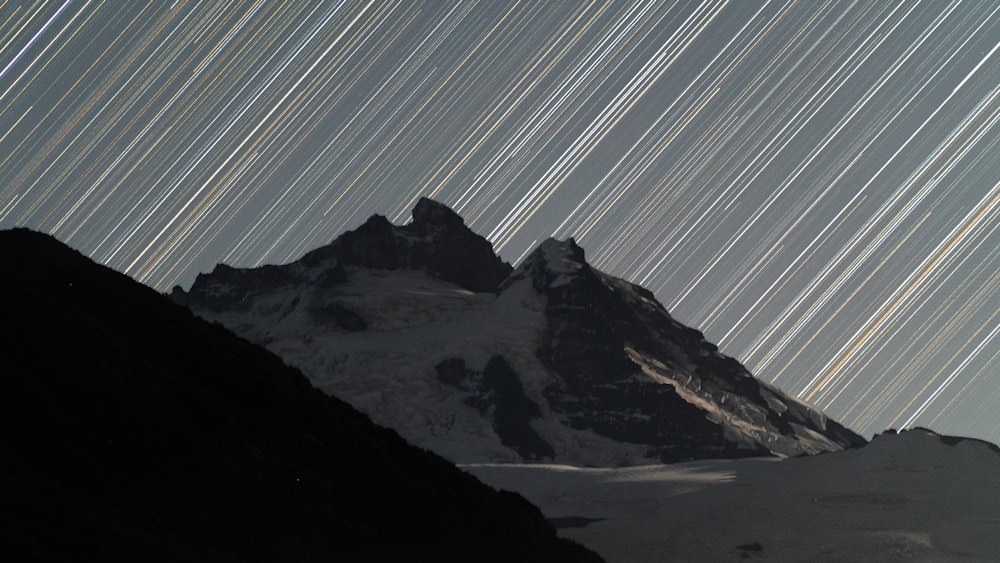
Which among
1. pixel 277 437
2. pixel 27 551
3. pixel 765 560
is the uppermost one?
pixel 765 560

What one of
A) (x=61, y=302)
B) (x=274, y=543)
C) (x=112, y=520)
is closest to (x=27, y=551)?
(x=112, y=520)

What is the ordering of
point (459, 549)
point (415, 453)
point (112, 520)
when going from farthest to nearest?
point (415, 453), point (459, 549), point (112, 520)

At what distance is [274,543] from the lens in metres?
81.9

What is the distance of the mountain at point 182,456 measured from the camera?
71438mm

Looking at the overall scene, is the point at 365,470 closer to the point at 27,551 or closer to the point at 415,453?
the point at 415,453

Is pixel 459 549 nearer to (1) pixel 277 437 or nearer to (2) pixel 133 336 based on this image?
(1) pixel 277 437

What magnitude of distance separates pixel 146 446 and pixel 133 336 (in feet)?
60.7

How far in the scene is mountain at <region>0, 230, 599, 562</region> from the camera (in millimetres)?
71438

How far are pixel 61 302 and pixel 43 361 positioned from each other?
429 inches

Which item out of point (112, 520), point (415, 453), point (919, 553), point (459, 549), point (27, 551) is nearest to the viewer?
point (27, 551)

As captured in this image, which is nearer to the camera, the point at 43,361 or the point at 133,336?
the point at 43,361

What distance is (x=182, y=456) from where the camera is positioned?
8462cm

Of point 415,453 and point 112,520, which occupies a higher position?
point 415,453

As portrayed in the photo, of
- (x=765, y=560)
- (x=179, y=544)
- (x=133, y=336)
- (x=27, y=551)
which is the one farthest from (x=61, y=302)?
(x=765, y=560)
